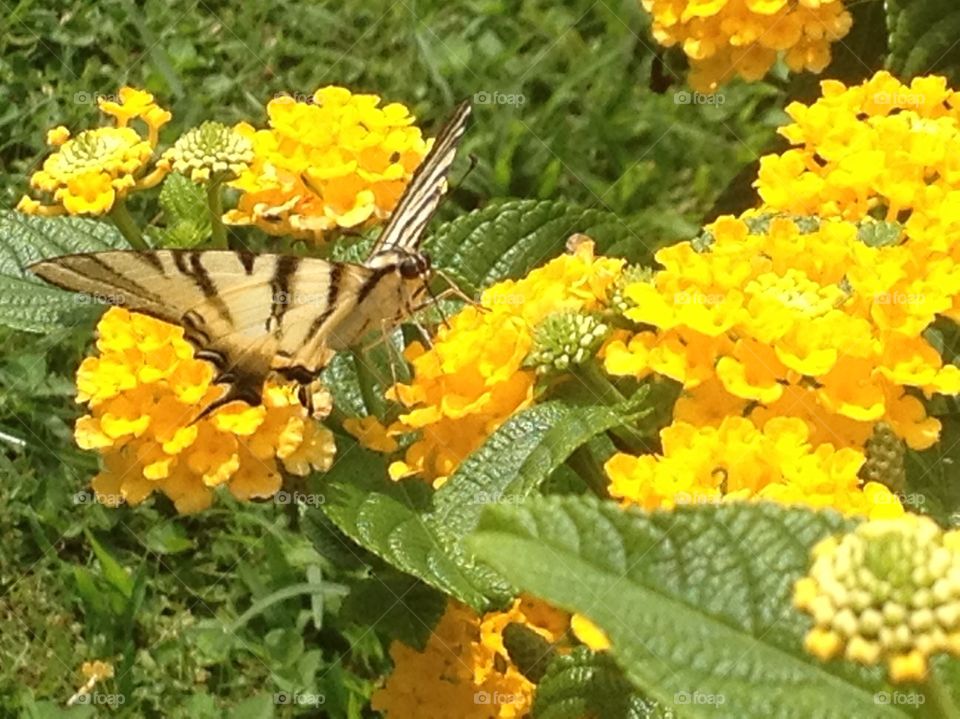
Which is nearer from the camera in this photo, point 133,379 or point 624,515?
point 624,515

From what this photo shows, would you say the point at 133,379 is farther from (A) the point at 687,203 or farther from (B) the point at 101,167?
(A) the point at 687,203

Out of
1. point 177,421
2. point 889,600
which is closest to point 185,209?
point 177,421

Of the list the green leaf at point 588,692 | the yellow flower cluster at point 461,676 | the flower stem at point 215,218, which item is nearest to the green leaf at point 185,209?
the flower stem at point 215,218

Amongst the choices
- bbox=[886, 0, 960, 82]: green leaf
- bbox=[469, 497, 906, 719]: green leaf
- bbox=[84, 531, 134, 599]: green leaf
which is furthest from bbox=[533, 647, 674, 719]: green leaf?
bbox=[84, 531, 134, 599]: green leaf

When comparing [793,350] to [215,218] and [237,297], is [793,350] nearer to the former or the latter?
[237,297]

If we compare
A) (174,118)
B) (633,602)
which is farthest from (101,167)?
(174,118)
